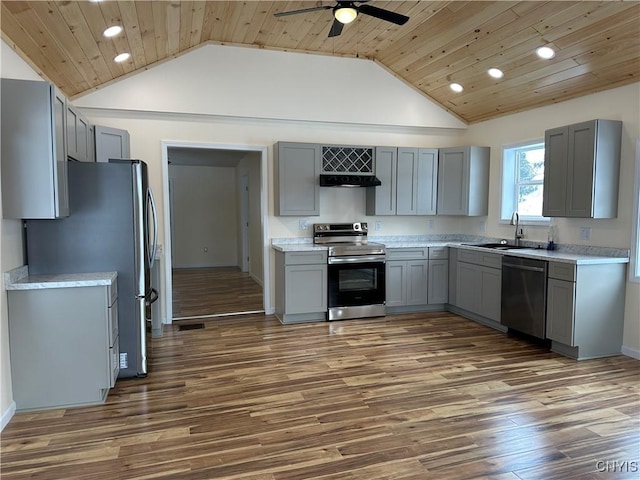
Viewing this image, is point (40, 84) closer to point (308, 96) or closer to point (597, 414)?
point (308, 96)

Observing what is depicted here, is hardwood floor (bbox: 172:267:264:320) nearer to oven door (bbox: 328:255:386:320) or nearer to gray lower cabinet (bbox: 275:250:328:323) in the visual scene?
gray lower cabinet (bbox: 275:250:328:323)

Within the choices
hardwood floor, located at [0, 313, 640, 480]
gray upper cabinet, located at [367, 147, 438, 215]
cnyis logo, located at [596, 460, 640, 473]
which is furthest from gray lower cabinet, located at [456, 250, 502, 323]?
cnyis logo, located at [596, 460, 640, 473]

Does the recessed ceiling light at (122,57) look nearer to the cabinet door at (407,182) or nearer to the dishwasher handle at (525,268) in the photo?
the cabinet door at (407,182)

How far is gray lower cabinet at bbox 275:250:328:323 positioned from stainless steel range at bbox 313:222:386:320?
0.35ft

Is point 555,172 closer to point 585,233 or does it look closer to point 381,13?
point 585,233

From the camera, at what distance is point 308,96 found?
543 centimetres

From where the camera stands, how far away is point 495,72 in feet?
15.1

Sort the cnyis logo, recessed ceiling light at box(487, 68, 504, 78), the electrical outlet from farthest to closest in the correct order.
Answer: recessed ceiling light at box(487, 68, 504, 78) → the electrical outlet → the cnyis logo

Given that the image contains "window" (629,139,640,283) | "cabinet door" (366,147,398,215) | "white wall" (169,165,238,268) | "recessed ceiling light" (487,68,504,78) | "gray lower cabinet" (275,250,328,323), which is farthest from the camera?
"white wall" (169,165,238,268)

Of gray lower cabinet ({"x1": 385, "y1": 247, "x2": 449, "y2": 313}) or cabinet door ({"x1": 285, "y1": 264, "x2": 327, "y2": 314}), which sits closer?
cabinet door ({"x1": 285, "y1": 264, "x2": 327, "y2": 314})

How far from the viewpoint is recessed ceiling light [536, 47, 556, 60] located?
391cm

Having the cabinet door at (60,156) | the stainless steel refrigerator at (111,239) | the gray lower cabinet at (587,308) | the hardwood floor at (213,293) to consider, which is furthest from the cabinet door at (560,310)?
the cabinet door at (60,156)

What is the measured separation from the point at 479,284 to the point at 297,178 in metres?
2.55

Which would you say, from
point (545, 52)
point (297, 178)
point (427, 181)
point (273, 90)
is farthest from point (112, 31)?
point (427, 181)
